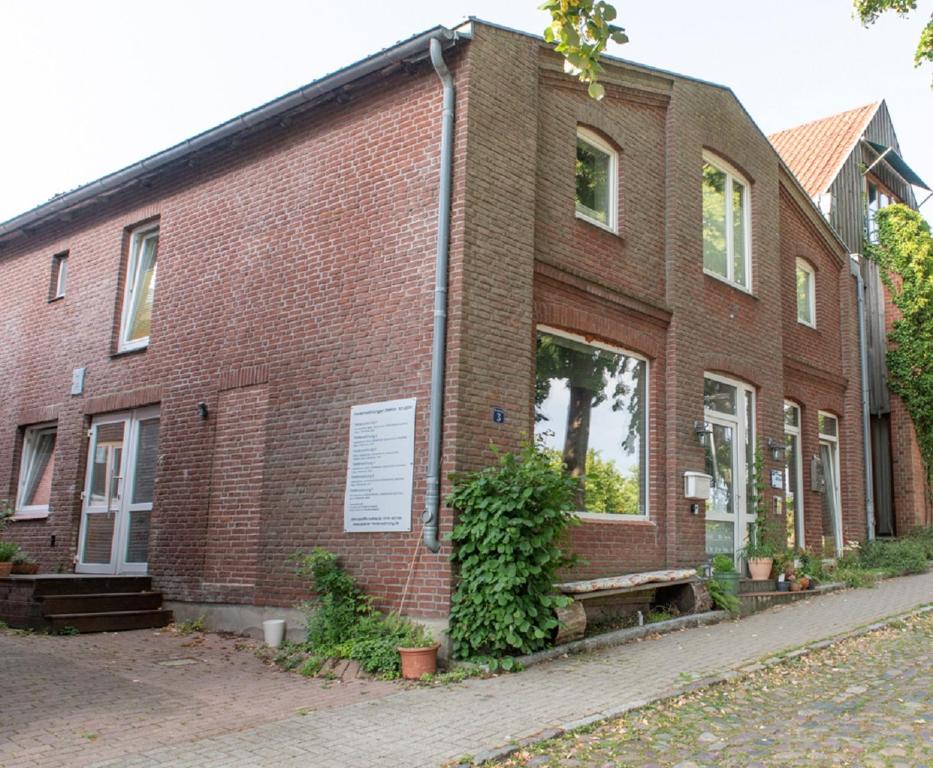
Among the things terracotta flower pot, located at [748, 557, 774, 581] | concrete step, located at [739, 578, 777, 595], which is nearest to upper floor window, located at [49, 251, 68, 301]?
concrete step, located at [739, 578, 777, 595]

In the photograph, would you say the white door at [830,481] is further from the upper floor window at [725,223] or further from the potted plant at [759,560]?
the upper floor window at [725,223]

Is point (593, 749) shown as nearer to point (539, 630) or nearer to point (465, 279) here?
point (539, 630)

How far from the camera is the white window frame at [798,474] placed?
14.8m

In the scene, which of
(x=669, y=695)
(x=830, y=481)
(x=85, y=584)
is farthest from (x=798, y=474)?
(x=85, y=584)

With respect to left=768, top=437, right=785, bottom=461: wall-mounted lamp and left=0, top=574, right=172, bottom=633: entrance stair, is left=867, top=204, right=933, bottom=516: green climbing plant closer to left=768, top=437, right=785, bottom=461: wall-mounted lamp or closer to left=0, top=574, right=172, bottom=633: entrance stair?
left=768, top=437, right=785, bottom=461: wall-mounted lamp

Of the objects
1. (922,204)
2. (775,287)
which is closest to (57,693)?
(775,287)

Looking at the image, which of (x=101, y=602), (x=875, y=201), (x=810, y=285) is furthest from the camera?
(x=875, y=201)

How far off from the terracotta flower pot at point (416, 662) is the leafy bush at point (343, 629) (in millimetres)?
131

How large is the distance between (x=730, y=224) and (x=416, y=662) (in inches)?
344

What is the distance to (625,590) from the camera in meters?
9.28

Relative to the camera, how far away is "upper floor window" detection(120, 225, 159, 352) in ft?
41.2

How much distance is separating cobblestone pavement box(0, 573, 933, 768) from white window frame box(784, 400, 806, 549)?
18.0ft

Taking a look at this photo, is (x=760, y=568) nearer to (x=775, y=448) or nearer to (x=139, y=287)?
(x=775, y=448)

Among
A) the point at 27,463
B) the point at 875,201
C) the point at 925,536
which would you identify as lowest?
the point at 925,536
